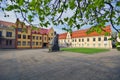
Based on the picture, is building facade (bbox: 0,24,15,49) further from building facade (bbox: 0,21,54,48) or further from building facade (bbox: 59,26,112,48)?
building facade (bbox: 59,26,112,48)

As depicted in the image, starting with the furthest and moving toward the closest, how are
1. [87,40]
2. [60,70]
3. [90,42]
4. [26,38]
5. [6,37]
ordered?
[87,40] → [90,42] → [26,38] → [6,37] → [60,70]

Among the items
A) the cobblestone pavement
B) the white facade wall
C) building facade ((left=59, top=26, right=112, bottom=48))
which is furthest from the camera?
building facade ((left=59, top=26, right=112, bottom=48))

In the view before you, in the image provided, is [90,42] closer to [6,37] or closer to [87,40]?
[87,40]

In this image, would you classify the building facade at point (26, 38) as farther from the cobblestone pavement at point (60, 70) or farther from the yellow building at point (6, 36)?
the cobblestone pavement at point (60, 70)

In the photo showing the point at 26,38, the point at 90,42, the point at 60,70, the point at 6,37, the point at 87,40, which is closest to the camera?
the point at 60,70

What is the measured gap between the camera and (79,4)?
4.88 m

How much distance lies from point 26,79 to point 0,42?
39.9 meters

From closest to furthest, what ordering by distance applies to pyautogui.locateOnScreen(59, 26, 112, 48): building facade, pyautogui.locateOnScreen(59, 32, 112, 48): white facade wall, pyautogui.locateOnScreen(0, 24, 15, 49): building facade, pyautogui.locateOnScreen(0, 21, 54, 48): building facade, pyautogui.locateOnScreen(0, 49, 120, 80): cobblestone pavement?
pyautogui.locateOnScreen(0, 49, 120, 80): cobblestone pavement
pyautogui.locateOnScreen(0, 24, 15, 49): building facade
pyautogui.locateOnScreen(0, 21, 54, 48): building facade
pyautogui.locateOnScreen(59, 32, 112, 48): white facade wall
pyautogui.locateOnScreen(59, 26, 112, 48): building facade

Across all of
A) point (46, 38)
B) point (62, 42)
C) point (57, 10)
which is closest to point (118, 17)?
point (57, 10)

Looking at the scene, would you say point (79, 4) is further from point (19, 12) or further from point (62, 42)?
point (62, 42)

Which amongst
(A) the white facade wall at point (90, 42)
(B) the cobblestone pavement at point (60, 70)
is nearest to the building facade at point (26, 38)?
(A) the white facade wall at point (90, 42)

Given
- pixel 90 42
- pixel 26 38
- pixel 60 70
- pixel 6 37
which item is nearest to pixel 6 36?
pixel 6 37

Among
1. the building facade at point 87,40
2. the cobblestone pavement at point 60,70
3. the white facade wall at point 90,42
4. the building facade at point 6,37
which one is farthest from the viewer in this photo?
the building facade at point 87,40

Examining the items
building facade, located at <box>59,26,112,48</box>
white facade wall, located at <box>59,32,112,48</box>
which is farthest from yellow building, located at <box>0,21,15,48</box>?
white facade wall, located at <box>59,32,112,48</box>
